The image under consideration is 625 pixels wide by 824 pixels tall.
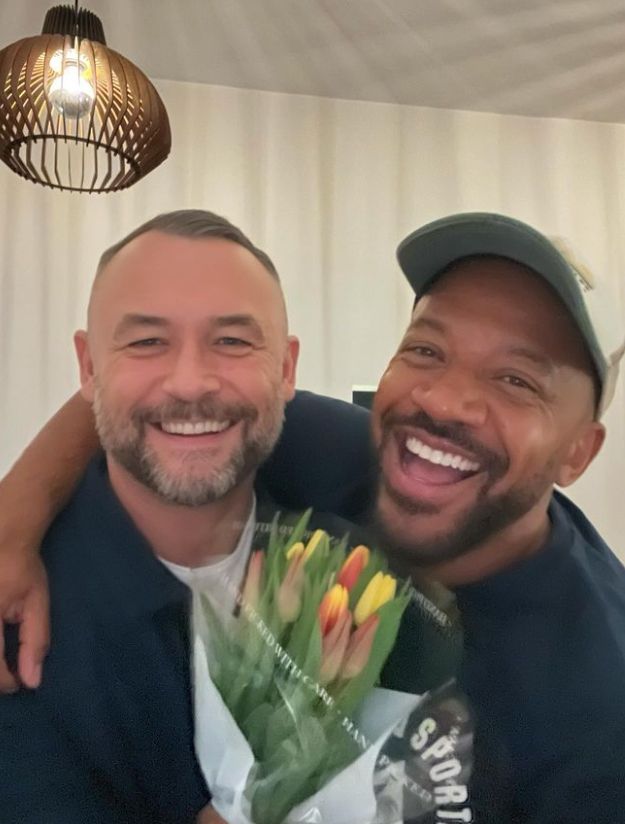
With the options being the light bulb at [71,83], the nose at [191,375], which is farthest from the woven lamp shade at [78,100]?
the nose at [191,375]

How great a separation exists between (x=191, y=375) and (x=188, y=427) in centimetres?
4

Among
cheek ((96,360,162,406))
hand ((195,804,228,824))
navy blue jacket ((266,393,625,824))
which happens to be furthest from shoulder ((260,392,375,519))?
hand ((195,804,228,824))

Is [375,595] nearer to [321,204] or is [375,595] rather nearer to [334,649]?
[334,649]

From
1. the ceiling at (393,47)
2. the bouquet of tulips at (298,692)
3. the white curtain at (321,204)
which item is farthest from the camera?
the ceiling at (393,47)

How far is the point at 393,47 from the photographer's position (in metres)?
1.21

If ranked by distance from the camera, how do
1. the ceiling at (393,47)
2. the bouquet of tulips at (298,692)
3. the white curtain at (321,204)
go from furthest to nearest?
the ceiling at (393,47) → the white curtain at (321,204) → the bouquet of tulips at (298,692)

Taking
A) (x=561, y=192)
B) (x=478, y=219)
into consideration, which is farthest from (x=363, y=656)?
(x=561, y=192)

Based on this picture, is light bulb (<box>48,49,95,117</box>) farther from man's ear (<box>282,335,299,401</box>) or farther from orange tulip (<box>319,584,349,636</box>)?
orange tulip (<box>319,584,349,636</box>)

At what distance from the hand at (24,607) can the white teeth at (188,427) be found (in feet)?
0.52

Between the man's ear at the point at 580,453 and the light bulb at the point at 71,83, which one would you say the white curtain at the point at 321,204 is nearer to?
the light bulb at the point at 71,83

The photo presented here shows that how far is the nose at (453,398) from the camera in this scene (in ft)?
1.96

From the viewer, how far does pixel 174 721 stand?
585 millimetres

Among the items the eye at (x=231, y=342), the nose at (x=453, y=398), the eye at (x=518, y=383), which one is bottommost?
the nose at (x=453, y=398)

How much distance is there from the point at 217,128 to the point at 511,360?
65 cm
